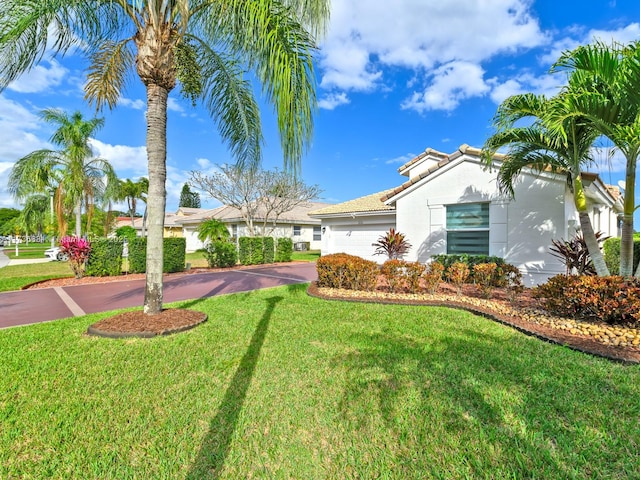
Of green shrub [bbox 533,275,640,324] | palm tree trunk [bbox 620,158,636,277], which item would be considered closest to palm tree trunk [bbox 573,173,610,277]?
palm tree trunk [bbox 620,158,636,277]

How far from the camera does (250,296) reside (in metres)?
9.70

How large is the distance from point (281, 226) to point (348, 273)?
21472mm

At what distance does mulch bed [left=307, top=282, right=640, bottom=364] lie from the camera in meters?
4.76

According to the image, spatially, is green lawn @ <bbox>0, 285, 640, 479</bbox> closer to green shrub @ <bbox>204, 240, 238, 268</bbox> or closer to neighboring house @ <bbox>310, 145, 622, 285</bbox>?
neighboring house @ <bbox>310, 145, 622, 285</bbox>

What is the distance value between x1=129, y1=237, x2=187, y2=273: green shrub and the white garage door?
8221 mm

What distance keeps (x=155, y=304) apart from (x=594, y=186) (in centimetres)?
1252

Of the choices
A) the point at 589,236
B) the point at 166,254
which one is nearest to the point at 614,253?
the point at 589,236

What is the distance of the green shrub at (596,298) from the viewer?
542 cm

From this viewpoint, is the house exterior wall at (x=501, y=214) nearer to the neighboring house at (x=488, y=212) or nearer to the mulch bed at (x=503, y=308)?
the neighboring house at (x=488, y=212)

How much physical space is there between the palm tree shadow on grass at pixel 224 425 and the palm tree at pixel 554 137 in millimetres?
Answer: 6626

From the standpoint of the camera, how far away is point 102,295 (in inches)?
398

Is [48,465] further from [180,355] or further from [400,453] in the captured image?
[400,453]

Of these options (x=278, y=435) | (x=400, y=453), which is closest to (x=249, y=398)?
(x=278, y=435)

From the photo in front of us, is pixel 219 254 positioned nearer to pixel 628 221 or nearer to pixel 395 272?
pixel 395 272
